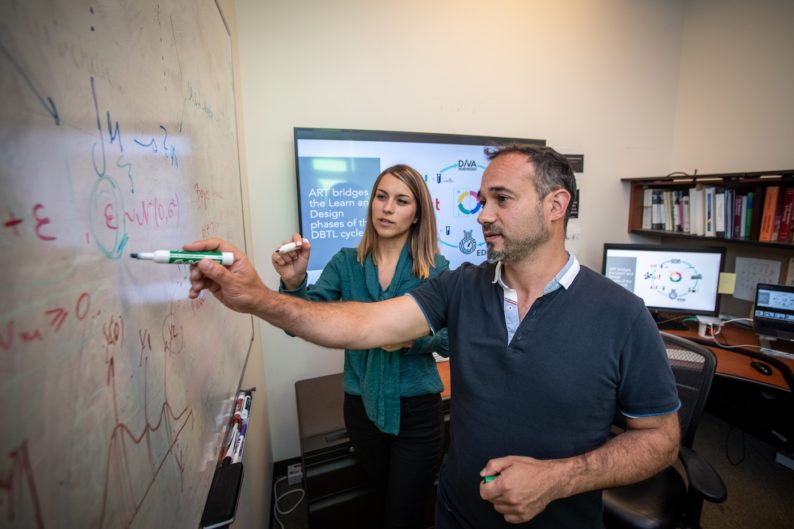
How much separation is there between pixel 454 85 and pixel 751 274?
99.5 inches

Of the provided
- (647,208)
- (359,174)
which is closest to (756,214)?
(647,208)

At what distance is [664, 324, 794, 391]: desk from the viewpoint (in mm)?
1803

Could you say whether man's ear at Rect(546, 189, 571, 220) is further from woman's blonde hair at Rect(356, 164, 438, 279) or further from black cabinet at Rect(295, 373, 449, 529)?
Result: black cabinet at Rect(295, 373, 449, 529)

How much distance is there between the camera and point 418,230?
4.46 ft

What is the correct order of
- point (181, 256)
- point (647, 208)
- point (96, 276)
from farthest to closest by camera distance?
point (647, 208), point (181, 256), point (96, 276)

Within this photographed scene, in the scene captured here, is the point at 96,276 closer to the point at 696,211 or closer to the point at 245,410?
the point at 245,410

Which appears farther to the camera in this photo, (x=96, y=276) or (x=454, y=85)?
(x=454, y=85)

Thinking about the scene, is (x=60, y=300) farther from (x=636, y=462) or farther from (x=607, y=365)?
(x=636, y=462)

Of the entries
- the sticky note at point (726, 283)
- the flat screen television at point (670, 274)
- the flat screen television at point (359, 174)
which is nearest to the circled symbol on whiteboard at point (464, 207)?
the flat screen television at point (359, 174)

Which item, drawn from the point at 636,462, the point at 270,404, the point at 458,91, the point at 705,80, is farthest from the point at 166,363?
the point at 705,80

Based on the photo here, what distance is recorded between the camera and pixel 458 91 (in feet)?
7.65

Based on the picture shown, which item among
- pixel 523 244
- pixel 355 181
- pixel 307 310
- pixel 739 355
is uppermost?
pixel 355 181

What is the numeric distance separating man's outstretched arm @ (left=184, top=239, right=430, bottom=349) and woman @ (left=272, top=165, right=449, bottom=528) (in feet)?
0.42

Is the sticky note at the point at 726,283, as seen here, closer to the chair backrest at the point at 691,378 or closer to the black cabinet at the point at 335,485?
the chair backrest at the point at 691,378
